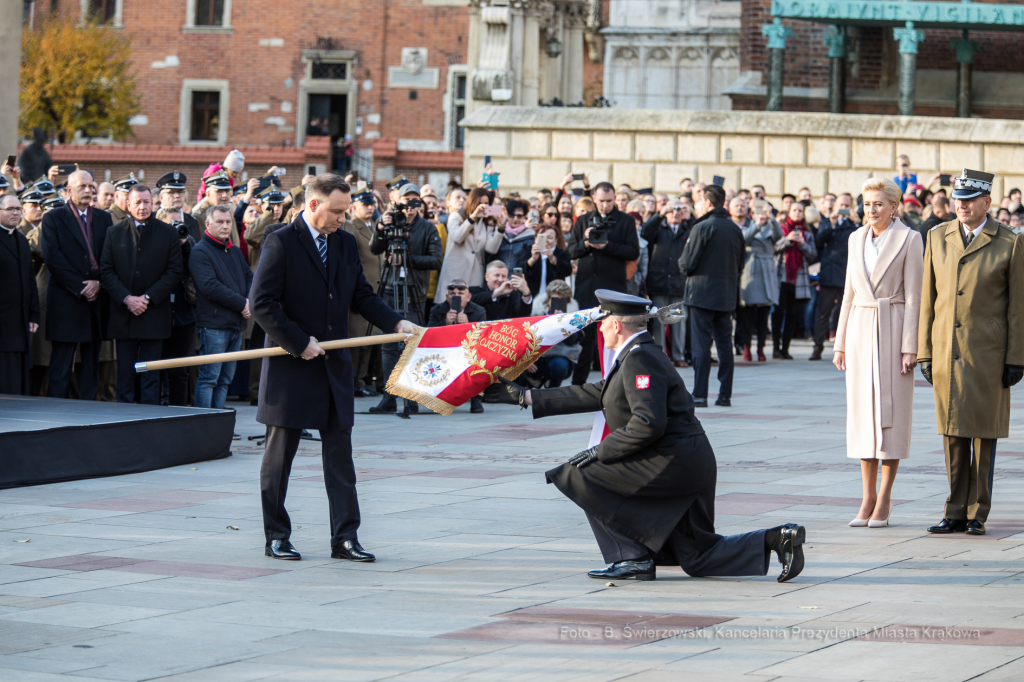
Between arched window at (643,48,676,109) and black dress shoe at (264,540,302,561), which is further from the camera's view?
arched window at (643,48,676,109)

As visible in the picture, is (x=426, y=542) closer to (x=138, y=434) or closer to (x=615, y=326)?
(x=615, y=326)

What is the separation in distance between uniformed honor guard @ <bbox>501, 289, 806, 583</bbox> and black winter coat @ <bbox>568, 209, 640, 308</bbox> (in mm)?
7955

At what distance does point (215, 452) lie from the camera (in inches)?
428

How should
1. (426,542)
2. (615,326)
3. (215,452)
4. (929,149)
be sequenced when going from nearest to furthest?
(615,326) → (426,542) → (215,452) → (929,149)

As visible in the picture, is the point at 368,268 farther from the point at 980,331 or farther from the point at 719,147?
the point at 719,147

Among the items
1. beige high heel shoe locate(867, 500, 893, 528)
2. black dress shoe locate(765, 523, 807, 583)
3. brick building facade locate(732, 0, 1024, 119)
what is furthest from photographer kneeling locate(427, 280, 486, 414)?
brick building facade locate(732, 0, 1024, 119)

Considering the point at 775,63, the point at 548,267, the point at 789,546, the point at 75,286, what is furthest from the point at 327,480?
the point at 775,63

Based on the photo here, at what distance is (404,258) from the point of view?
13.8 metres

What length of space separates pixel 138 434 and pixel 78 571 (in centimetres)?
331

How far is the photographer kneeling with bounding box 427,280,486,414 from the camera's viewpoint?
44.7 ft

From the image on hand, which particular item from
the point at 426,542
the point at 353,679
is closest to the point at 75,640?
the point at 353,679

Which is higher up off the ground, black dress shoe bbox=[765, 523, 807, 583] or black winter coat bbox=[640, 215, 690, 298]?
black winter coat bbox=[640, 215, 690, 298]

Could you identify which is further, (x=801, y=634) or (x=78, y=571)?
(x=78, y=571)

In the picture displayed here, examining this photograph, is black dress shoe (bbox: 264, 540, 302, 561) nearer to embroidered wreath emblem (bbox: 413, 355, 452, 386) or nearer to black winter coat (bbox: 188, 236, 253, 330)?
embroidered wreath emblem (bbox: 413, 355, 452, 386)
